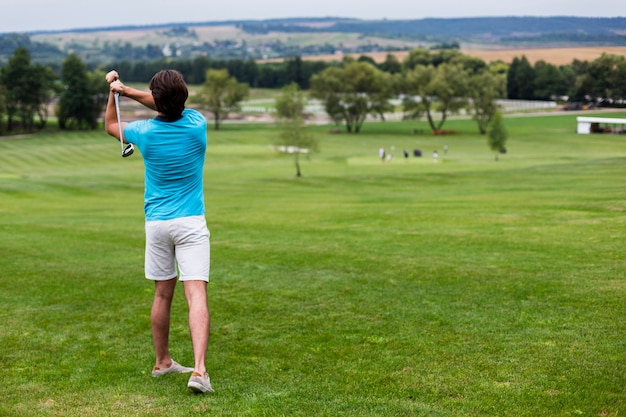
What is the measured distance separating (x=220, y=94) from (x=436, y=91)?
124ft

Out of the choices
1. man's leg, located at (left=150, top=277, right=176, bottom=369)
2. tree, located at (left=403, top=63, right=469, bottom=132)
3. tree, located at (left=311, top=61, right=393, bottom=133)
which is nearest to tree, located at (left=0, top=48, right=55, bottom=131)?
tree, located at (left=311, top=61, right=393, bottom=133)

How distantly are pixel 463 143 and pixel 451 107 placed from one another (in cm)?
1833

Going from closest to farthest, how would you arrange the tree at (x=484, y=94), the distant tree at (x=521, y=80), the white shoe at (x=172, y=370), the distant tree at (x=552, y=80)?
the white shoe at (x=172, y=370), the distant tree at (x=552, y=80), the distant tree at (x=521, y=80), the tree at (x=484, y=94)

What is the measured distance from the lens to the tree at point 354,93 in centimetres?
12494

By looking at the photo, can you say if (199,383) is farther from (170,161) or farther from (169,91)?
(169,91)

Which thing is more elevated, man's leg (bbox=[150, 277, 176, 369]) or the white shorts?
the white shorts

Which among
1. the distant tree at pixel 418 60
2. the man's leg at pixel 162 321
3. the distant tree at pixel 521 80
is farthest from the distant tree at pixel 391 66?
the man's leg at pixel 162 321

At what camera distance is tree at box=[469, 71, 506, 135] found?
334 feet

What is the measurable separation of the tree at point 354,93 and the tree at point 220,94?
1500 cm

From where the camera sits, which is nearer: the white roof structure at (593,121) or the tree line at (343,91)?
the white roof structure at (593,121)

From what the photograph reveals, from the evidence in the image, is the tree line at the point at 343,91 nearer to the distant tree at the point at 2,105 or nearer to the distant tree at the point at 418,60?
the distant tree at the point at 2,105

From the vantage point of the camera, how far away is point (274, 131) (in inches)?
4596

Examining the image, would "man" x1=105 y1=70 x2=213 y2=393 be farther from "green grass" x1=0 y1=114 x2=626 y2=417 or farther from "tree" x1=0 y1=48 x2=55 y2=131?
"tree" x1=0 y1=48 x2=55 y2=131

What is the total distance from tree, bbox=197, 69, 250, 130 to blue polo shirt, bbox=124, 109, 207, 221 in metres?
124
